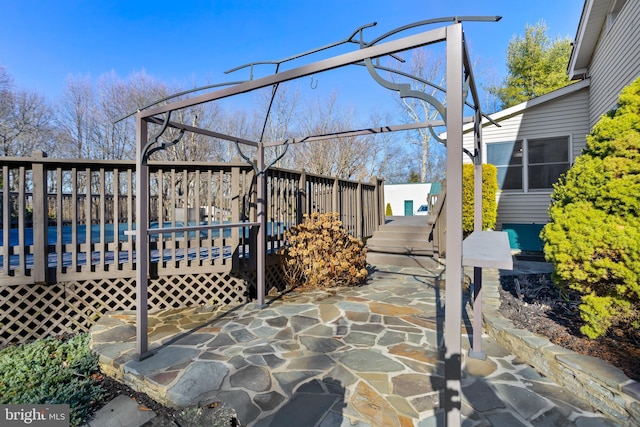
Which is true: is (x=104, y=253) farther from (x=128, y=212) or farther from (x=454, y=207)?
(x=454, y=207)

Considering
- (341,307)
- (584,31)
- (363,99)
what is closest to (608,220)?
(341,307)

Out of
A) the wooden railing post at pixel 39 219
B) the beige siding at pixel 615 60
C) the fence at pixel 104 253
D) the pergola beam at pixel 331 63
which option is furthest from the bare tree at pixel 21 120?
the beige siding at pixel 615 60

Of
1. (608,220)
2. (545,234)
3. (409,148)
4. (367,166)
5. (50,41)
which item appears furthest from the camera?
(409,148)

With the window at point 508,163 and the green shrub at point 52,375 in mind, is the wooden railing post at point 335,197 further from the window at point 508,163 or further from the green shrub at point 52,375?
the window at point 508,163

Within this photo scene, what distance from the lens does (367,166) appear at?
20.8 meters

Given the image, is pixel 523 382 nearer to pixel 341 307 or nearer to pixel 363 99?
pixel 341 307

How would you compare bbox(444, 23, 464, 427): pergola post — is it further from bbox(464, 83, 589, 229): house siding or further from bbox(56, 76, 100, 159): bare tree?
bbox(56, 76, 100, 159): bare tree

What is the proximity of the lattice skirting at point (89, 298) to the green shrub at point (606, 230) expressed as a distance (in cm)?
345

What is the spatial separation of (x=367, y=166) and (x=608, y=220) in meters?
18.7

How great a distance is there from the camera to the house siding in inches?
275

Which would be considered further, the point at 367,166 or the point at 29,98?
the point at 367,166

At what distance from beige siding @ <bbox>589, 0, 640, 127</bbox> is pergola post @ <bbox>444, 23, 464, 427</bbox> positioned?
486 cm

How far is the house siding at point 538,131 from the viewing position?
6.99 m

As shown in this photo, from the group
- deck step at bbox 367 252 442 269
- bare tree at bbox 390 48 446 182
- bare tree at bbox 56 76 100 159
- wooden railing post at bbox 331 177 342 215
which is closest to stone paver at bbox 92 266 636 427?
deck step at bbox 367 252 442 269
